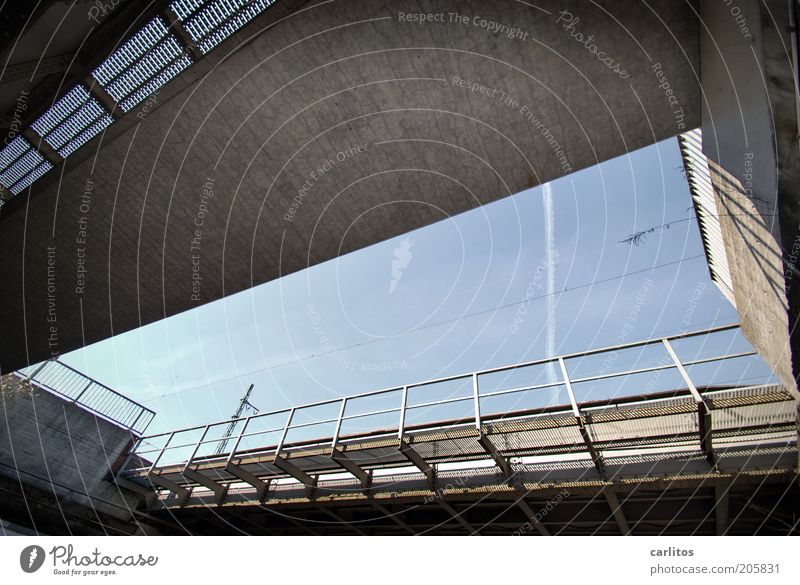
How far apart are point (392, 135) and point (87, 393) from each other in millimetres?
17468

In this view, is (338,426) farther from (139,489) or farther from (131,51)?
(139,489)

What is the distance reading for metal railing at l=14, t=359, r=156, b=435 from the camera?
48.5ft

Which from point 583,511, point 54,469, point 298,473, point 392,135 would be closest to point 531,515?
point 583,511

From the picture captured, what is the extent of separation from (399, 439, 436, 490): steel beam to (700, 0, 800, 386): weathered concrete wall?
20.0ft

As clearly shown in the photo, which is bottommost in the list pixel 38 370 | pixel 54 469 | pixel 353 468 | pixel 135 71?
pixel 353 468

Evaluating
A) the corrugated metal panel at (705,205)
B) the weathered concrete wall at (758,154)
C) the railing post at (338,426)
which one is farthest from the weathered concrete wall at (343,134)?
the railing post at (338,426)

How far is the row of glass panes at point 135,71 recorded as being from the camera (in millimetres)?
5316

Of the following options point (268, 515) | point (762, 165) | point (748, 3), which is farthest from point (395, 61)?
point (268, 515)

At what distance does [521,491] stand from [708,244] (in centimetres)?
709

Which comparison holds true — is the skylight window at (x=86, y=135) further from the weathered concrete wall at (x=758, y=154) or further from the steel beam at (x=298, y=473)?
the weathered concrete wall at (x=758, y=154)

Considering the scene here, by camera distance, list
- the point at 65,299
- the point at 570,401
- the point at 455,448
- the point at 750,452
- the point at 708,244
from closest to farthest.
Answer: the point at 750,452 → the point at 570,401 → the point at 455,448 → the point at 708,244 → the point at 65,299

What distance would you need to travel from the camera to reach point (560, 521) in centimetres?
786

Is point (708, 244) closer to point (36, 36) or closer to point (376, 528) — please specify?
point (376, 528)

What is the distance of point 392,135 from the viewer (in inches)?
299
